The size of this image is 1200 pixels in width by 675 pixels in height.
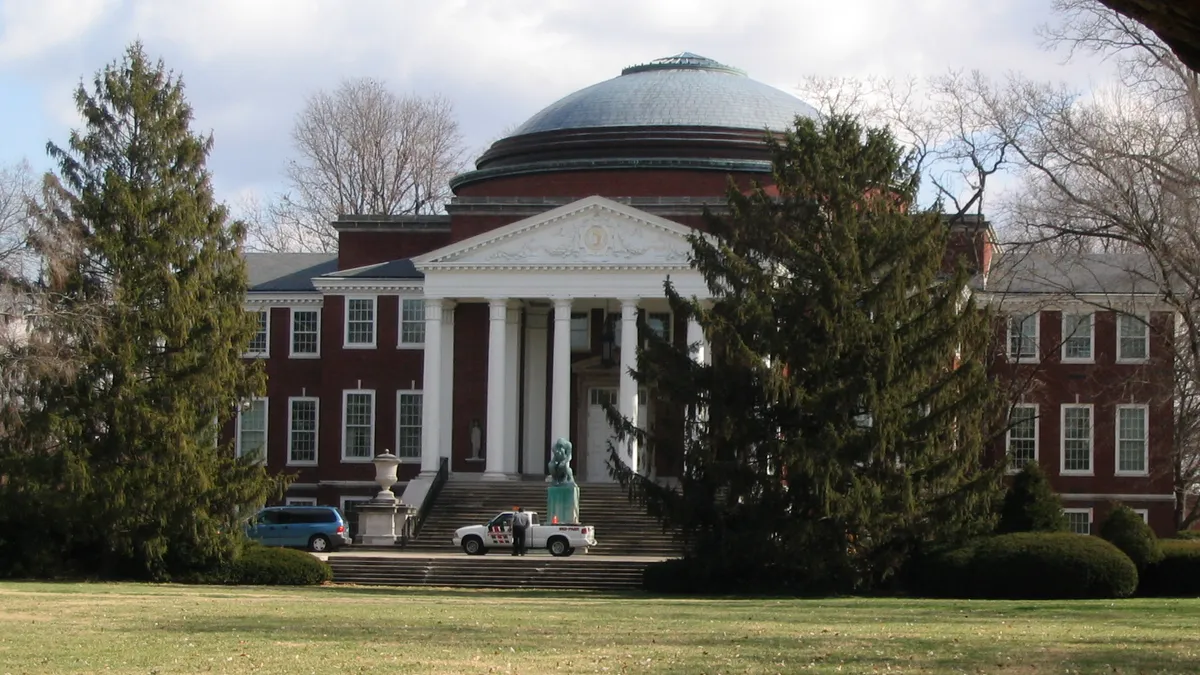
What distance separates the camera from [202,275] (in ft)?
133

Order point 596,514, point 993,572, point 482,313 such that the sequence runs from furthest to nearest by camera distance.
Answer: point 482,313, point 596,514, point 993,572

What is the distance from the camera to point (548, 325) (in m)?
59.5

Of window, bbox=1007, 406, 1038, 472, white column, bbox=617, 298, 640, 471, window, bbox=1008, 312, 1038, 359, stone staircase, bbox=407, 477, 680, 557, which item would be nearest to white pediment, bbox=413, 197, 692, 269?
white column, bbox=617, 298, 640, 471

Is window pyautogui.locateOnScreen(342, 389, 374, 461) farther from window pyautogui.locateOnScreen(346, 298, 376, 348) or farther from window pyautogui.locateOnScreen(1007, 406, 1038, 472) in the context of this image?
window pyautogui.locateOnScreen(1007, 406, 1038, 472)

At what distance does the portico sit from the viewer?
54.6 metres

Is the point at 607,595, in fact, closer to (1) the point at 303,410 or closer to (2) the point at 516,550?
(2) the point at 516,550

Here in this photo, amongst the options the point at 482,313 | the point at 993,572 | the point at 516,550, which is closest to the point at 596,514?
the point at 516,550

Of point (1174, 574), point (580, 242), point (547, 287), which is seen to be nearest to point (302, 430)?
point (547, 287)

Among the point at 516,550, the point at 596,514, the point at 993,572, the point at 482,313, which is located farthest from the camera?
the point at 482,313

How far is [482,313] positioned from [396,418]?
4.67m

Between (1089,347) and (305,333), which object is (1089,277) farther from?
(305,333)

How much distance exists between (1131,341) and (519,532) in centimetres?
2379

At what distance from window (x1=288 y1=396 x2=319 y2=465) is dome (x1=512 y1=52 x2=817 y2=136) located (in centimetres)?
1157

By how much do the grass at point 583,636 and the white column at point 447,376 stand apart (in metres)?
25.8
